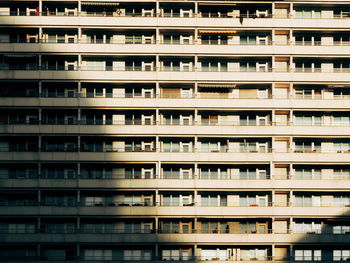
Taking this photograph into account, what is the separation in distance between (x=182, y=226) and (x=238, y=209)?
5619mm

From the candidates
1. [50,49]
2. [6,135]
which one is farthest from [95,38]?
[6,135]

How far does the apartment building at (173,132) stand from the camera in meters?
65.9

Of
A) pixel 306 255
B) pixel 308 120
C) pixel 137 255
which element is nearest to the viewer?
pixel 137 255

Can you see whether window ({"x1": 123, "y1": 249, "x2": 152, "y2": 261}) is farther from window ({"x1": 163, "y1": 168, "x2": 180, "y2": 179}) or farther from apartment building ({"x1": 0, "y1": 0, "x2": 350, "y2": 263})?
window ({"x1": 163, "y1": 168, "x2": 180, "y2": 179})

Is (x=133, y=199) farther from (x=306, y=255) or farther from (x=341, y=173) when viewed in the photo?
(x=341, y=173)

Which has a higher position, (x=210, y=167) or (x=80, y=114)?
(x=80, y=114)

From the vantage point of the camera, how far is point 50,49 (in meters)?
67.4

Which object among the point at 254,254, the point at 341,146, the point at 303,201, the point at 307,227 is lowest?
the point at 254,254

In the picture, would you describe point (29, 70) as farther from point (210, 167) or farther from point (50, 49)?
point (210, 167)

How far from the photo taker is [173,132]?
6662cm

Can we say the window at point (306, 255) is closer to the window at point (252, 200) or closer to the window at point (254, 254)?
the window at point (254, 254)

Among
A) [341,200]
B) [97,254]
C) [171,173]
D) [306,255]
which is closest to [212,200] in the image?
[171,173]

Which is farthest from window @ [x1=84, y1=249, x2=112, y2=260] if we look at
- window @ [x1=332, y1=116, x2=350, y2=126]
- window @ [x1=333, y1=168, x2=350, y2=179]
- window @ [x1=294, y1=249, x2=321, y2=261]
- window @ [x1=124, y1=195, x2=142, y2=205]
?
window @ [x1=332, y1=116, x2=350, y2=126]

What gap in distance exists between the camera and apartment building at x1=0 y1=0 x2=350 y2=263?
6594 centimetres
